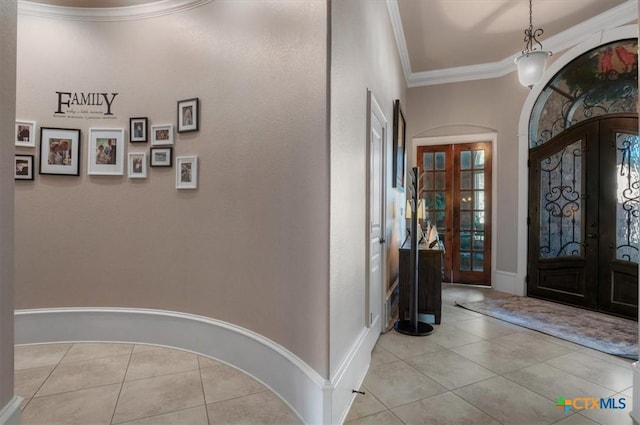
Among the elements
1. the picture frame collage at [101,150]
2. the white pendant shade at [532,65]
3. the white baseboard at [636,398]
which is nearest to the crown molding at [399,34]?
the white pendant shade at [532,65]

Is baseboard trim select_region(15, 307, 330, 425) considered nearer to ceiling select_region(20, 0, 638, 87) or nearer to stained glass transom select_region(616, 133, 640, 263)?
ceiling select_region(20, 0, 638, 87)

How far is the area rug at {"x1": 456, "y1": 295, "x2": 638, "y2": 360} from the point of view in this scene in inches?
117

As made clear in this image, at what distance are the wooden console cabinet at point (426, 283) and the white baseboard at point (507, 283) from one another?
2077mm

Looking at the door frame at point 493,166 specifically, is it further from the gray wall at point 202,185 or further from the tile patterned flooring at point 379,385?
the gray wall at point 202,185

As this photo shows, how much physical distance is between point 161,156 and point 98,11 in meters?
1.35

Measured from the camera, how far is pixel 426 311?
345 cm

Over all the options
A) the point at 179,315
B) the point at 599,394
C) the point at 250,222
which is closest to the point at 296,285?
the point at 250,222

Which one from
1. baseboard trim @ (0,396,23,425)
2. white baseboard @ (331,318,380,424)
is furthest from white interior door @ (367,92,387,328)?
baseboard trim @ (0,396,23,425)

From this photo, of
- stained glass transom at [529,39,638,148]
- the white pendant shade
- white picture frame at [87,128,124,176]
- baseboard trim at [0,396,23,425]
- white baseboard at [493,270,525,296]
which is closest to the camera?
baseboard trim at [0,396,23,425]

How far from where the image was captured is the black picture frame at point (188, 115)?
265 centimetres

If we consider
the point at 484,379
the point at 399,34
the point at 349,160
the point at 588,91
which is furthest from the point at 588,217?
the point at 349,160

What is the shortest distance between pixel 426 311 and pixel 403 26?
3.26 m

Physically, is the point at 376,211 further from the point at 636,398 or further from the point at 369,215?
the point at 636,398

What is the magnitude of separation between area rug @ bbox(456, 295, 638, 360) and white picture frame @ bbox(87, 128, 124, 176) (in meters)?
4.02
